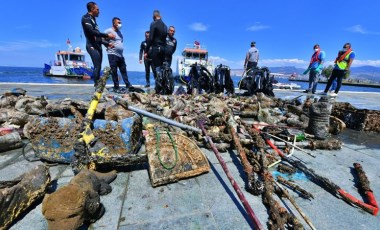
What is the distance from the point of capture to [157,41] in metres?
6.97

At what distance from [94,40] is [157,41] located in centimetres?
210

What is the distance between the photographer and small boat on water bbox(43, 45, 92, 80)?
38406 mm

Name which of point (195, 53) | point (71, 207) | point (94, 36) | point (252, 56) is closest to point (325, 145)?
point (71, 207)

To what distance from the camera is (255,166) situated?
229cm

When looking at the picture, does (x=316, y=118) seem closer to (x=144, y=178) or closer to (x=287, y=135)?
(x=287, y=135)

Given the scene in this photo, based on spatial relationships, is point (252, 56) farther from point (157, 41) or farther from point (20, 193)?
point (20, 193)

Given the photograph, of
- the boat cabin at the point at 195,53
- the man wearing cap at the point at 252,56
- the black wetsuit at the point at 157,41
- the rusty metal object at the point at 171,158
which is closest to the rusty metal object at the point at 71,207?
the rusty metal object at the point at 171,158

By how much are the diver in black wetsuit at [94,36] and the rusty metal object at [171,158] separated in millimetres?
4448

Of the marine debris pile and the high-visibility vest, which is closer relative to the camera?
the marine debris pile

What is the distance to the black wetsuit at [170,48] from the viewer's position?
7.61 metres

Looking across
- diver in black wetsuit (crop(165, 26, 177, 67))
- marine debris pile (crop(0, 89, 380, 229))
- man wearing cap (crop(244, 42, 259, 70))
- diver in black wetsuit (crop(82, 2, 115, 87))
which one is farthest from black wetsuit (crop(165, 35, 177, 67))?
marine debris pile (crop(0, 89, 380, 229))

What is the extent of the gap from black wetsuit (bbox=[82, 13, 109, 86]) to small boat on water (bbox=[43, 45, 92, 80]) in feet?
121

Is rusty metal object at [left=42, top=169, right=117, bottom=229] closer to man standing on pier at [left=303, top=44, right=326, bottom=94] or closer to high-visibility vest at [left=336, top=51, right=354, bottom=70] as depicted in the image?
high-visibility vest at [left=336, top=51, right=354, bottom=70]

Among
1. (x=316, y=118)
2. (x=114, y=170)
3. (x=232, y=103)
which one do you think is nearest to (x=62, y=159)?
(x=114, y=170)
